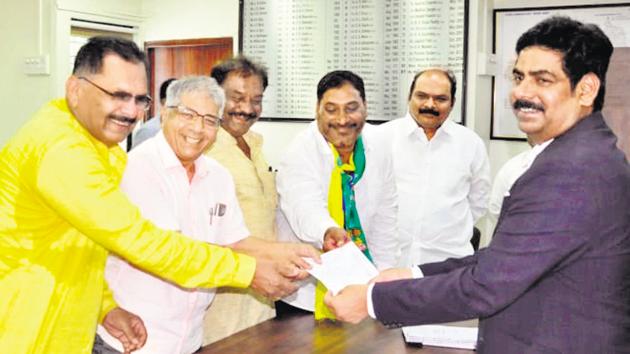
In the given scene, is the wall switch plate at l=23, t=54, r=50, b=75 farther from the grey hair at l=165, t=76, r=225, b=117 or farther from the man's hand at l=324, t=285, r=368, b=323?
the man's hand at l=324, t=285, r=368, b=323

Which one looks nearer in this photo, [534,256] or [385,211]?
[534,256]

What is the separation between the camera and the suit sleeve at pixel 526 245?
159 centimetres

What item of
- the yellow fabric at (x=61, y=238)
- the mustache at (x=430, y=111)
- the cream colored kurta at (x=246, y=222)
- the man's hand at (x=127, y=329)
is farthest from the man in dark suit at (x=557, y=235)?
the mustache at (x=430, y=111)

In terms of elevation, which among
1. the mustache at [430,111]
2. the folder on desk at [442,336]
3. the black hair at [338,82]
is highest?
the black hair at [338,82]

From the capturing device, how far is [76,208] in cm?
178

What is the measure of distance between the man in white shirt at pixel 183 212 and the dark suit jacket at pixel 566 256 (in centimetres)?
81

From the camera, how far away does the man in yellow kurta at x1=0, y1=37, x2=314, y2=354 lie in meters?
1.78

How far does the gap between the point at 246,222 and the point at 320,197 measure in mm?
308

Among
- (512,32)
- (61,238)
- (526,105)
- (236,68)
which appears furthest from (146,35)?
(526,105)

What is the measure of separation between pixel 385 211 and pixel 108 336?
132 centimetres

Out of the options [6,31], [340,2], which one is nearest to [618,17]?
[340,2]

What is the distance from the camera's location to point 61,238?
1.90m

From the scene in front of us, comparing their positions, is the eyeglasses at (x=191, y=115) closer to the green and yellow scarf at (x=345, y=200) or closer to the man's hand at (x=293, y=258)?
the man's hand at (x=293, y=258)

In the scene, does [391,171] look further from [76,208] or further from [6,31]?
[6,31]
